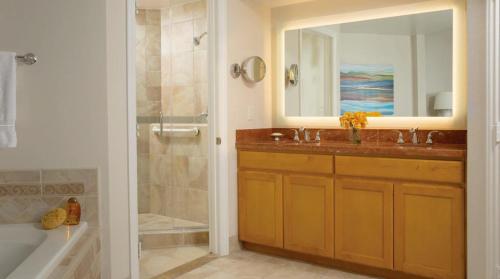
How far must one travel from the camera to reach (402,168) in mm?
2906

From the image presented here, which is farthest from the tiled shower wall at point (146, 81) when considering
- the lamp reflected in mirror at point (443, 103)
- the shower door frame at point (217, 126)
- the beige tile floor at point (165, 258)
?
the lamp reflected in mirror at point (443, 103)

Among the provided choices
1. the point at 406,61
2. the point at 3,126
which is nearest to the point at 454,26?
the point at 406,61

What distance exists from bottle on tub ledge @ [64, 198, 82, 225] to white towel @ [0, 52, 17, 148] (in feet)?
1.38

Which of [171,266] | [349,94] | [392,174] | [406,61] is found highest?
[406,61]

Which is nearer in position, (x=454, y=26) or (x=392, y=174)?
(x=392, y=174)

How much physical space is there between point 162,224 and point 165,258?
54 cm

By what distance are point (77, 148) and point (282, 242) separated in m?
1.71

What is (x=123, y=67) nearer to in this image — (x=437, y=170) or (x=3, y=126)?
(x=3, y=126)

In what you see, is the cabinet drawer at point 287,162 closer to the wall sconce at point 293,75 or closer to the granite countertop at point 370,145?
the granite countertop at point 370,145

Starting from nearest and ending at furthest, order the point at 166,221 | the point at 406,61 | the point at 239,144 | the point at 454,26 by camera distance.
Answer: the point at 454,26, the point at 406,61, the point at 239,144, the point at 166,221

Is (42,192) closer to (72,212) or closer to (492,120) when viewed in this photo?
(72,212)

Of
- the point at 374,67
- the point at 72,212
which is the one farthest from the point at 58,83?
the point at 374,67

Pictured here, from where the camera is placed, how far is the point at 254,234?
3.63 metres

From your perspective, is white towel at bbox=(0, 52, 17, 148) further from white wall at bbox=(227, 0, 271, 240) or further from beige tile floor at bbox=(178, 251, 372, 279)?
white wall at bbox=(227, 0, 271, 240)
